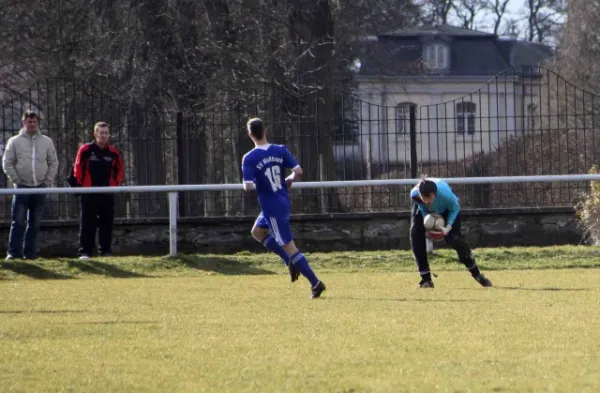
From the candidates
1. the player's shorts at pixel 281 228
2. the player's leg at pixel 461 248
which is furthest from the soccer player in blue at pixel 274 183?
the player's leg at pixel 461 248

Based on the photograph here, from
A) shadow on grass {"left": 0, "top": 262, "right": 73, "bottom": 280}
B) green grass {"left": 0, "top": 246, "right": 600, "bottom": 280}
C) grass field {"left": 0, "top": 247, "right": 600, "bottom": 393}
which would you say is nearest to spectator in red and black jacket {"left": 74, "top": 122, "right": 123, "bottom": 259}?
green grass {"left": 0, "top": 246, "right": 600, "bottom": 280}

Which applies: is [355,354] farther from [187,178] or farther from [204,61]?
[204,61]

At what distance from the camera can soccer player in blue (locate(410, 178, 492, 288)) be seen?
11758mm

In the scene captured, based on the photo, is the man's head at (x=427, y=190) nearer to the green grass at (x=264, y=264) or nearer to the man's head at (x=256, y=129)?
the man's head at (x=256, y=129)

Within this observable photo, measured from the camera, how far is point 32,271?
597 inches

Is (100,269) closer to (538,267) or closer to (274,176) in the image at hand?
(274,176)

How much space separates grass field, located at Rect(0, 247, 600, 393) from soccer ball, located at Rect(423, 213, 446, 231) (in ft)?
1.89

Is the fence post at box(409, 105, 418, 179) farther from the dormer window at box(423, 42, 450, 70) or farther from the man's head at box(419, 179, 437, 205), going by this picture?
the dormer window at box(423, 42, 450, 70)

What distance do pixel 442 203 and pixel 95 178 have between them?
18.5ft

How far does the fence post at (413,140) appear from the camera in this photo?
17.5 meters

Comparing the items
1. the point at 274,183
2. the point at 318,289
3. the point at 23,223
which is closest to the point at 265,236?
the point at 274,183

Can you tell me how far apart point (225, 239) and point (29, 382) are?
11.3 meters

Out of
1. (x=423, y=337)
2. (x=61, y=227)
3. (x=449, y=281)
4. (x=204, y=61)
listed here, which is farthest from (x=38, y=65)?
(x=423, y=337)

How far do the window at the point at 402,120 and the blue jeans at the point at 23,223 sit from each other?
4848 mm
